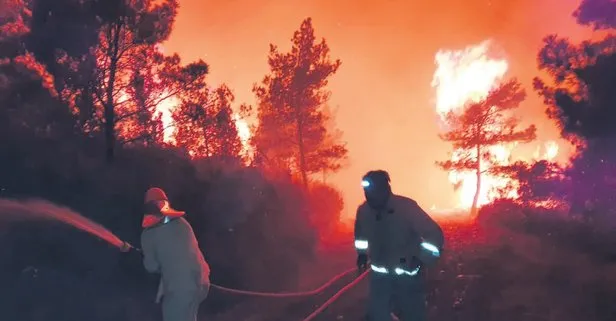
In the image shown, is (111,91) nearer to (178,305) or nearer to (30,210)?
(30,210)

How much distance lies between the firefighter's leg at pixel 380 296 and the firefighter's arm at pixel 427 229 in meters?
0.64

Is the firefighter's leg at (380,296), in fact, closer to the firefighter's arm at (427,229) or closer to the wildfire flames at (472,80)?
the firefighter's arm at (427,229)

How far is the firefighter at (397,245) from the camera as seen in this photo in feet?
19.0

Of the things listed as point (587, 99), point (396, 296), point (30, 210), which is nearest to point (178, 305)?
point (396, 296)

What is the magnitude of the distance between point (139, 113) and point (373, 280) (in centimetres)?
1491

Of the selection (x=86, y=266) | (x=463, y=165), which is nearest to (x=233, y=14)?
(x=463, y=165)

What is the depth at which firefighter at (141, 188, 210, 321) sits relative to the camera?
20.2 feet

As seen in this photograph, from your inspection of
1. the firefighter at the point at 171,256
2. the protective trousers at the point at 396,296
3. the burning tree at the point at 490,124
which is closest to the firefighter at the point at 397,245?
the protective trousers at the point at 396,296

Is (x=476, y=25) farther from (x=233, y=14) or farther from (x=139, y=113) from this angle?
(x=139, y=113)

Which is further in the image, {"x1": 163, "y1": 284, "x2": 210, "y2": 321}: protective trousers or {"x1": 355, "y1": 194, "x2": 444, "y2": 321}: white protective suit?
{"x1": 163, "y1": 284, "x2": 210, "y2": 321}: protective trousers

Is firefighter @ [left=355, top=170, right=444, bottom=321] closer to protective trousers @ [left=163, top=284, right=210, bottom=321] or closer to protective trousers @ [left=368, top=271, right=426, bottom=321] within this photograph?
protective trousers @ [left=368, top=271, right=426, bottom=321]

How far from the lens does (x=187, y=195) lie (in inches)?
676

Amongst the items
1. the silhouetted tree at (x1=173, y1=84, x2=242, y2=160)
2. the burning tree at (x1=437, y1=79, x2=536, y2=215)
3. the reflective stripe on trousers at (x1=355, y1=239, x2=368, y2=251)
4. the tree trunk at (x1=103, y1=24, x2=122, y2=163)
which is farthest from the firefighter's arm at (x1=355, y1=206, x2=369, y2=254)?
the burning tree at (x1=437, y1=79, x2=536, y2=215)

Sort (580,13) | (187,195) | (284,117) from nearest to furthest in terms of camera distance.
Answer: (187,195)
(580,13)
(284,117)
